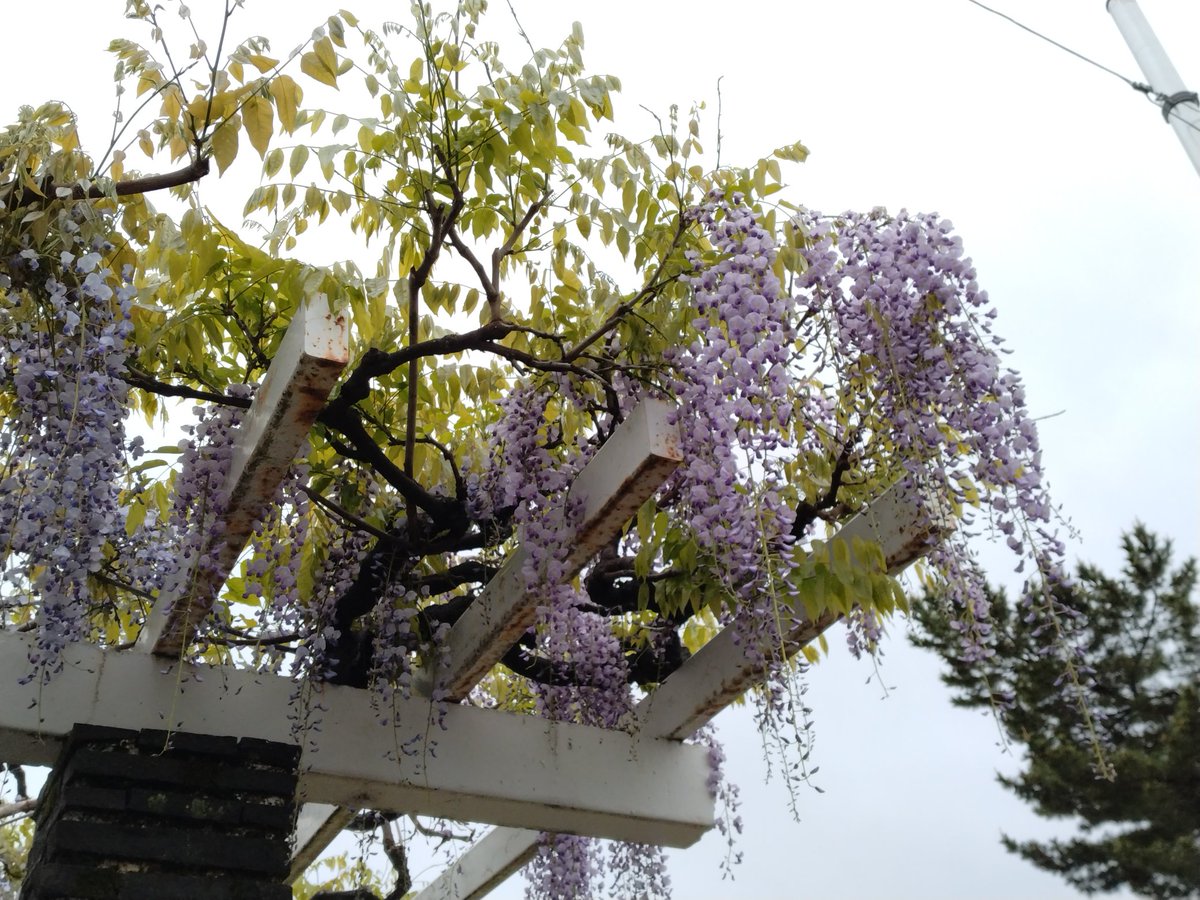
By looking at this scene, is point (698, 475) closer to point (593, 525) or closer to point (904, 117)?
point (593, 525)

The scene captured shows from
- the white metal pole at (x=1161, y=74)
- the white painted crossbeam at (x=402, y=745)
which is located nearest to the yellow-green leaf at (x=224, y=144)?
the white painted crossbeam at (x=402, y=745)

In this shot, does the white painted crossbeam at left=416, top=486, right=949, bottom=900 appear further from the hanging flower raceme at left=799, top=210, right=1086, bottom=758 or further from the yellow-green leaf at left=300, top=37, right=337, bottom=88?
the yellow-green leaf at left=300, top=37, right=337, bottom=88

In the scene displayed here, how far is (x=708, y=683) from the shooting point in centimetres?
275

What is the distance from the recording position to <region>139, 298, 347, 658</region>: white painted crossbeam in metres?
1.73

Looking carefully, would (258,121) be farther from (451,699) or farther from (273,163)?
(451,699)

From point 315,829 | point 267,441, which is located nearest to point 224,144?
point 267,441

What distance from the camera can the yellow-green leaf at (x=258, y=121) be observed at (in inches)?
74.7

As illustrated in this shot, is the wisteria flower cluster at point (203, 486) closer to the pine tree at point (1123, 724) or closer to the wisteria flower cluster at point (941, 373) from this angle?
the wisteria flower cluster at point (941, 373)

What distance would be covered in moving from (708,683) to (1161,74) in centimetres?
223

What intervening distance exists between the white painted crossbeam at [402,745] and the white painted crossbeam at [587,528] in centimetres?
16

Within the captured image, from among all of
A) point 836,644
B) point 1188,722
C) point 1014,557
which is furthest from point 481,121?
point 1188,722

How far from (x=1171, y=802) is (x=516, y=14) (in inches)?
244

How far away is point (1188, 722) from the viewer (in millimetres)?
6320

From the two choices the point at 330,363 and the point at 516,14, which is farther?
the point at 516,14
